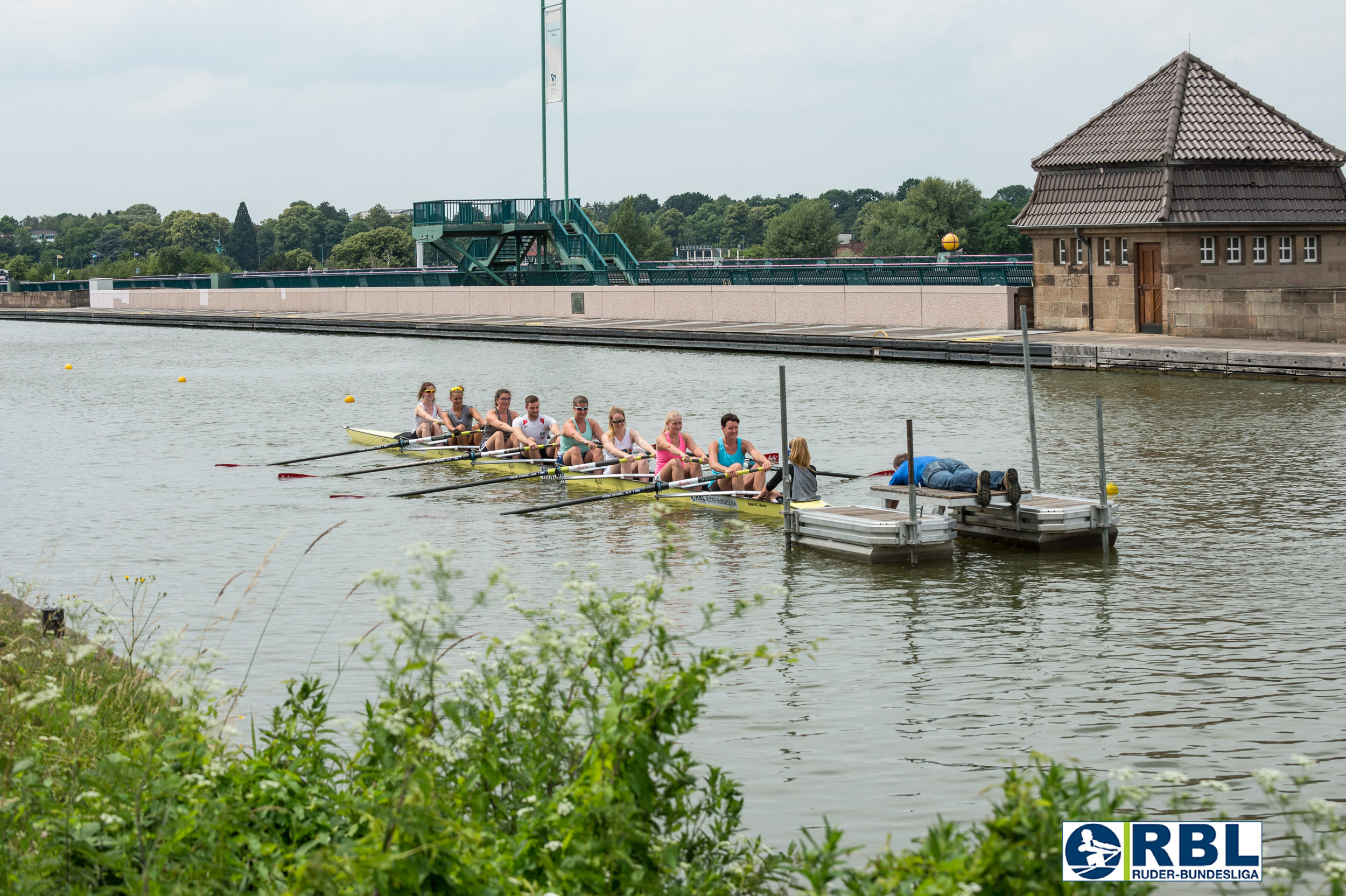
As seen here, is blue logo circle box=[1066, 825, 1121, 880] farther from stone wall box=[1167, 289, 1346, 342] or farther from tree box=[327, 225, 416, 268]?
tree box=[327, 225, 416, 268]

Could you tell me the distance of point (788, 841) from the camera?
8148 mm

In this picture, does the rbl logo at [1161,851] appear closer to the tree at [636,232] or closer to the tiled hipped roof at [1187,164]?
the tiled hipped roof at [1187,164]

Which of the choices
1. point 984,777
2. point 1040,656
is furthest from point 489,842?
point 1040,656

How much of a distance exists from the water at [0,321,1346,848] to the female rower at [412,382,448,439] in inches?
60.5

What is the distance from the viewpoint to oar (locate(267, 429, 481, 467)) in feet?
82.7

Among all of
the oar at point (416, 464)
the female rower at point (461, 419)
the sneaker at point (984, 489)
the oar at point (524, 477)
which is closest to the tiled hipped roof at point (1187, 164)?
the female rower at point (461, 419)

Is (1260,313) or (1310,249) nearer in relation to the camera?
(1260,313)

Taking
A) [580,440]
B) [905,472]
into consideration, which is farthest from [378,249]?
[905,472]

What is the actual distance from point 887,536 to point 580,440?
7.94 metres

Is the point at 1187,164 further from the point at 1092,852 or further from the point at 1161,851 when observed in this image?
the point at 1092,852

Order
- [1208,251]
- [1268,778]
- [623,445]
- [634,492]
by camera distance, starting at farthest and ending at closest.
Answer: [1208,251], [623,445], [634,492], [1268,778]

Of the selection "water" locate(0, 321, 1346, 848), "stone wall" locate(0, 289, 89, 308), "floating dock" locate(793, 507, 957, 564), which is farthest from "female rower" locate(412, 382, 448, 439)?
"stone wall" locate(0, 289, 89, 308)

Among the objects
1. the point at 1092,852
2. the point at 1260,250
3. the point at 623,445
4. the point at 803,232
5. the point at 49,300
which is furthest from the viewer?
the point at 803,232

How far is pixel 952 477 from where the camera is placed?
53.1 feet
